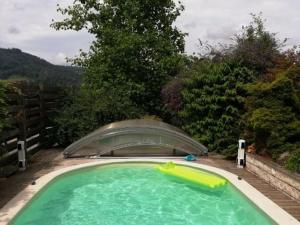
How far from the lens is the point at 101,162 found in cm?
1142

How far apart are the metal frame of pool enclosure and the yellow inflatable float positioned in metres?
0.25

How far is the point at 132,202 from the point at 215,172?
2688mm

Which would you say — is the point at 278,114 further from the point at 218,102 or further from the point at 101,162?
the point at 101,162

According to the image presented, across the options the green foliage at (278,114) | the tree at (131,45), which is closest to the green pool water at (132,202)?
the green foliage at (278,114)

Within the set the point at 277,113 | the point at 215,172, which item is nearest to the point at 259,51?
the point at 277,113

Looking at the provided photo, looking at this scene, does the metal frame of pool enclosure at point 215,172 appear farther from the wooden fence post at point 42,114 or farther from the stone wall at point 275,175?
the wooden fence post at point 42,114

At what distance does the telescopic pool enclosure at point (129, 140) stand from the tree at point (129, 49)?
294 centimetres

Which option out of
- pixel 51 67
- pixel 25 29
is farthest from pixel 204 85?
pixel 51 67

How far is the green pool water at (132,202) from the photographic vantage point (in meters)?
7.46

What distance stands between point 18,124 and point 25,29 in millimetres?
10068

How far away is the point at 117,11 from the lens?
19.3m

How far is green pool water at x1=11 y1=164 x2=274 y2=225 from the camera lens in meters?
7.46

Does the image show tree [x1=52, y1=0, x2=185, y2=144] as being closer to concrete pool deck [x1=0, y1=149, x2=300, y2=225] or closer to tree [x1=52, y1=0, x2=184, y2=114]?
tree [x1=52, y1=0, x2=184, y2=114]

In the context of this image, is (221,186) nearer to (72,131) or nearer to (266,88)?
(266,88)
